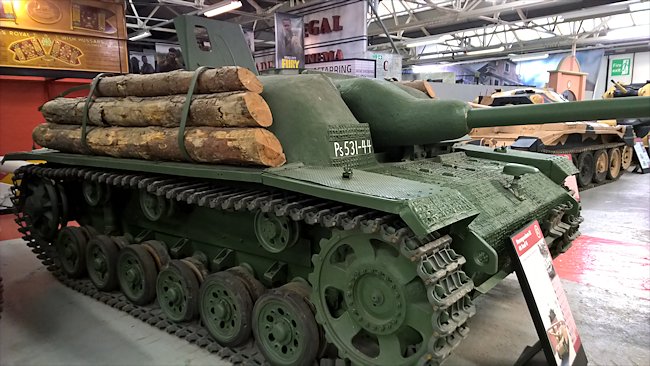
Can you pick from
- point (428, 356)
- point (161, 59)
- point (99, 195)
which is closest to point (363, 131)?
point (428, 356)

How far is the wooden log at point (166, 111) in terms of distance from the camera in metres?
3.68

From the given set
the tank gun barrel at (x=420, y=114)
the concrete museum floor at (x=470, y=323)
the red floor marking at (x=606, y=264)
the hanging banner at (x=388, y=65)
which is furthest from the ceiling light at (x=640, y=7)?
the tank gun barrel at (x=420, y=114)

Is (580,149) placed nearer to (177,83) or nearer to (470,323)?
(470,323)

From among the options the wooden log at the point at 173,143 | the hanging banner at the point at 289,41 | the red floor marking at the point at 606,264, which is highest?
the hanging banner at the point at 289,41

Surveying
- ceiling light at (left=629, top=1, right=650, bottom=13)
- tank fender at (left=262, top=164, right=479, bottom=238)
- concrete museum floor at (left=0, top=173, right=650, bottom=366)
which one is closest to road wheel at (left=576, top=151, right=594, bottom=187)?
concrete museum floor at (left=0, top=173, right=650, bottom=366)

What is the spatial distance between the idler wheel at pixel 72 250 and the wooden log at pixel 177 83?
163cm

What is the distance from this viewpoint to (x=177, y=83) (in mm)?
4262

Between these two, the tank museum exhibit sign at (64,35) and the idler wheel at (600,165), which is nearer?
the tank museum exhibit sign at (64,35)

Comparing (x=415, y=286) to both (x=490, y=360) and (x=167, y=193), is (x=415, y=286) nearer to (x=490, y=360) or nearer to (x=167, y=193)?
(x=490, y=360)

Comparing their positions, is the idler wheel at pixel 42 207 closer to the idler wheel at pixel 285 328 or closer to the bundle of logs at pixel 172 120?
the bundle of logs at pixel 172 120

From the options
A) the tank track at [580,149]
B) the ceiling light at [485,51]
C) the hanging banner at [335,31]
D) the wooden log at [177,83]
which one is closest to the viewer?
the wooden log at [177,83]

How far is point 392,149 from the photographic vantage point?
4.75 m

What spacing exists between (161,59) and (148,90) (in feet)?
39.8

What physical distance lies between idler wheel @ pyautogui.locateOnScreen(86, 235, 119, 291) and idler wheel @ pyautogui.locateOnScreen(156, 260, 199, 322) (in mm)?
793
